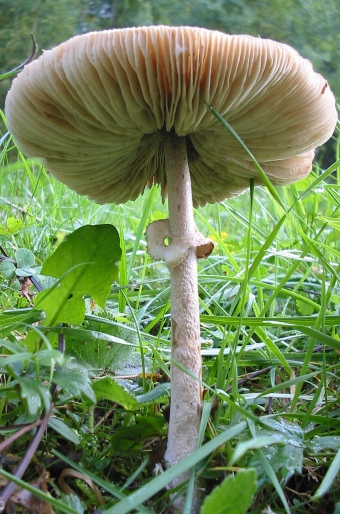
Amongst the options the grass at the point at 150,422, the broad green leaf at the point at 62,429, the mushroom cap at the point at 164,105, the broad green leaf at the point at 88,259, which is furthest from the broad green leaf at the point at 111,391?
the mushroom cap at the point at 164,105

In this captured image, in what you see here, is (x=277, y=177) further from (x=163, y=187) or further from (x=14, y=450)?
(x=14, y=450)

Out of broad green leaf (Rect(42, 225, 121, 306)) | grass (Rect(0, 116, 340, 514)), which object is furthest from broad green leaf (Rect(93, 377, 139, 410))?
broad green leaf (Rect(42, 225, 121, 306))

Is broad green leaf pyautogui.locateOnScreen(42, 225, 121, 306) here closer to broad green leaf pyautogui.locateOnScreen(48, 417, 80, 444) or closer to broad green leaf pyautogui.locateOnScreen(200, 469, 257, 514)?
broad green leaf pyautogui.locateOnScreen(48, 417, 80, 444)

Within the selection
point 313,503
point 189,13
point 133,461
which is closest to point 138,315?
point 133,461

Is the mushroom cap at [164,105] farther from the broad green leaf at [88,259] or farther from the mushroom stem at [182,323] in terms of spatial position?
the broad green leaf at [88,259]

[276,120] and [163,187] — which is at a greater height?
[276,120]

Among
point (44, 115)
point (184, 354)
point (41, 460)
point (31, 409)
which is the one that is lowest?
point (41, 460)

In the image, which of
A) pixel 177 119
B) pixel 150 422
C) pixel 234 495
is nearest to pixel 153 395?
pixel 150 422
